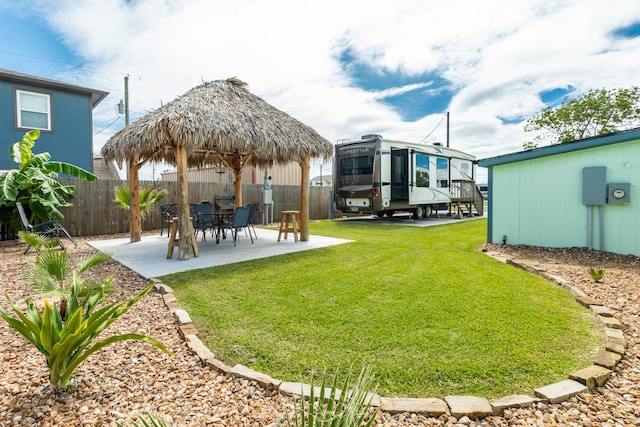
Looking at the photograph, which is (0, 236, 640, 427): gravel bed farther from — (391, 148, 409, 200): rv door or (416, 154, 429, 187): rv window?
(416, 154, 429, 187): rv window

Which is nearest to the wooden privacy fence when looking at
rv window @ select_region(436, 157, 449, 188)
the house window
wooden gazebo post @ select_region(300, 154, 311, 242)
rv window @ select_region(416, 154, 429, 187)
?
the house window

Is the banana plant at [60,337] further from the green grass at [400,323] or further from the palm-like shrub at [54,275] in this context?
the green grass at [400,323]

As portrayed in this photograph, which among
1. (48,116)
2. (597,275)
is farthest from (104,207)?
(597,275)

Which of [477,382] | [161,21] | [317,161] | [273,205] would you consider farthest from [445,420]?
[273,205]

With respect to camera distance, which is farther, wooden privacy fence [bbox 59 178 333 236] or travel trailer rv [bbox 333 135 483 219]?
travel trailer rv [bbox 333 135 483 219]

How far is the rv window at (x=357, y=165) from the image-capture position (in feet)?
42.2

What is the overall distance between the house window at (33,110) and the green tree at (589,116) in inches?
1008

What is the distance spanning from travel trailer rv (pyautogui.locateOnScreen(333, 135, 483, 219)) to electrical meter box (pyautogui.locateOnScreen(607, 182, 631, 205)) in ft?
23.6

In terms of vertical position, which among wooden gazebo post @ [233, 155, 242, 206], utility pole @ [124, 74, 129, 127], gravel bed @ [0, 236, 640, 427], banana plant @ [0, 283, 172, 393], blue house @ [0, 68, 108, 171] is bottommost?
gravel bed @ [0, 236, 640, 427]

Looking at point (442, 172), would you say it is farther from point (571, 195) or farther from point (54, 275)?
point (54, 275)

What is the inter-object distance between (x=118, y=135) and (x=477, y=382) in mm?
8950

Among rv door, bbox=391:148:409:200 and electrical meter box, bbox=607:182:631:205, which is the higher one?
rv door, bbox=391:148:409:200

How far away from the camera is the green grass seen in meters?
2.44

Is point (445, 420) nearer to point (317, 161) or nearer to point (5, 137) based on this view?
point (317, 161)
